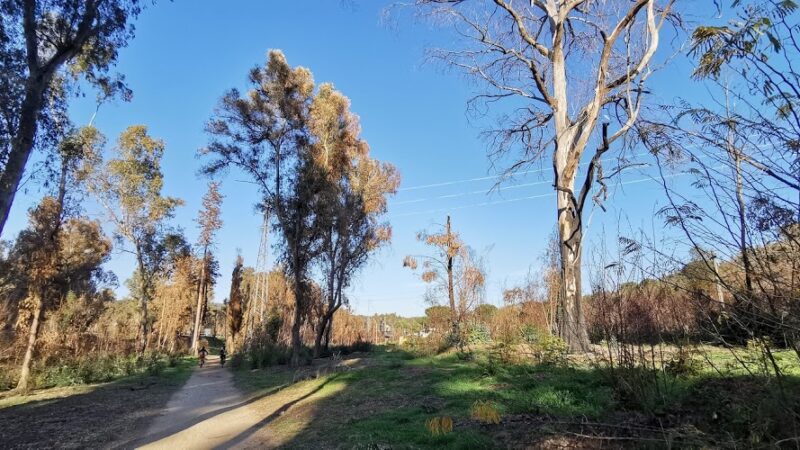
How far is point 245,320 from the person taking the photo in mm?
A: 38750

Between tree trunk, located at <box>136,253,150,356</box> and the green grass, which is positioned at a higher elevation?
tree trunk, located at <box>136,253,150,356</box>

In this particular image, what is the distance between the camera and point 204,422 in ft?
27.5

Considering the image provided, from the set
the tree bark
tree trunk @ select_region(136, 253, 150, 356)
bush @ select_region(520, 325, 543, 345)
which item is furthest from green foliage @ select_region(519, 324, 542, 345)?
tree trunk @ select_region(136, 253, 150, 356)

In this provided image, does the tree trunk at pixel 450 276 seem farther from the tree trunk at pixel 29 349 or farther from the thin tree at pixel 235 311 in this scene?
the thin tree at pixel 235 311

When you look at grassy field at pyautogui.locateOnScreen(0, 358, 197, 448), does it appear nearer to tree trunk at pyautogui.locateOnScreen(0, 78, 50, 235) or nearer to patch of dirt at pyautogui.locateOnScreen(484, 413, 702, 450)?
tree trunk at pyautogui.locateOnScreen(0, 78, 50, 235)

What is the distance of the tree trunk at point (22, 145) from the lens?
28.5 feet

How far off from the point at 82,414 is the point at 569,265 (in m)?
10.3

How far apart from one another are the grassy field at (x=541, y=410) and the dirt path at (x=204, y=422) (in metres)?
0.48

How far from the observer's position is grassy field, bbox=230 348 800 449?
114 inches

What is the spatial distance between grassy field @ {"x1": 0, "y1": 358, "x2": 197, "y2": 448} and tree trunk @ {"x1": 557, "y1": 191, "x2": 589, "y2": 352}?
24.8 ft

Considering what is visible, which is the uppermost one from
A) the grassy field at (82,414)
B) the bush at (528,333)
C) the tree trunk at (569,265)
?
the tree trunk at (569,265)

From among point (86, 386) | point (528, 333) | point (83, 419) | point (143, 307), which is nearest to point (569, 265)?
point (528, 333)

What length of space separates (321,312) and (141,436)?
17.5 metres

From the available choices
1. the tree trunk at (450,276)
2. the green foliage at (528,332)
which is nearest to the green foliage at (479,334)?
the tree trunk at (450,276)
